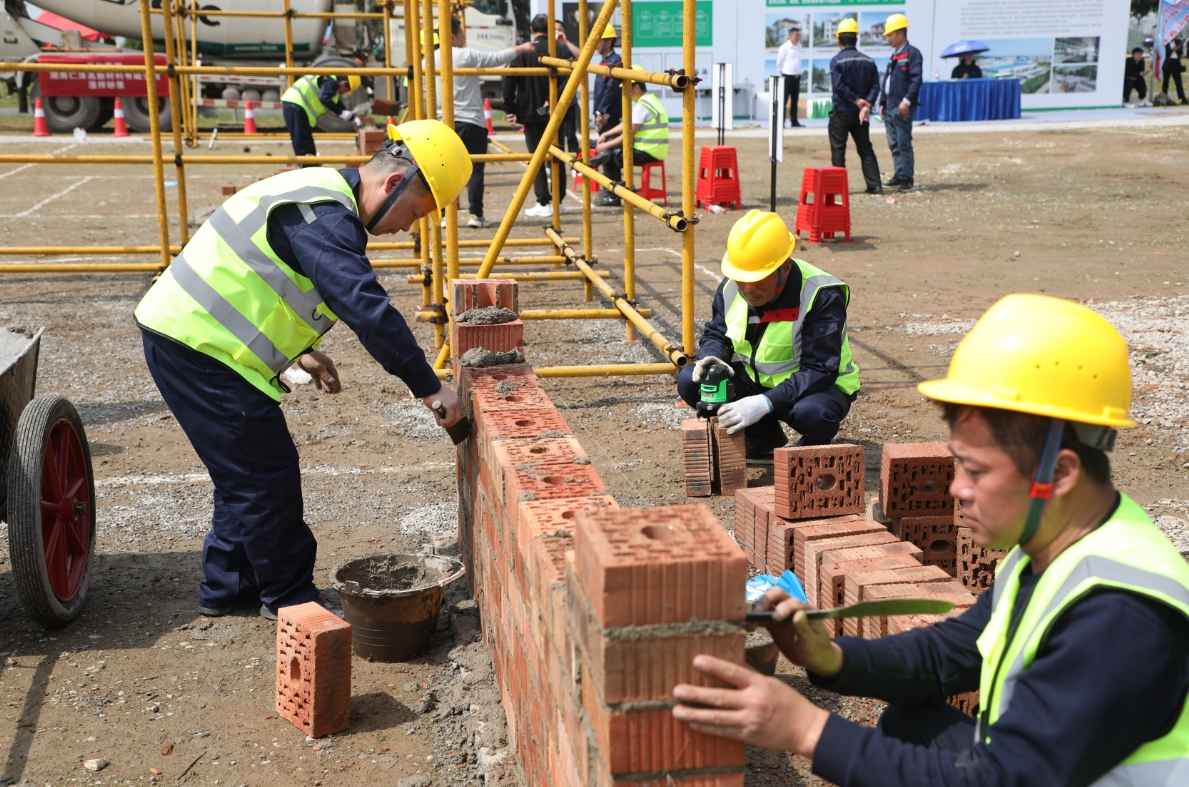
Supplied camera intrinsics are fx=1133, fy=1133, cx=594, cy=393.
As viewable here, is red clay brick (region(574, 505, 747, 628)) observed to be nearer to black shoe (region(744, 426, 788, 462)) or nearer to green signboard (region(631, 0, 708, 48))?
black shoe (region(744, 426, 788, 462))

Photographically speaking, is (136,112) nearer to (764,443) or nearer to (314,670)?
(764,443)

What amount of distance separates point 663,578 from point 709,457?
133 inches

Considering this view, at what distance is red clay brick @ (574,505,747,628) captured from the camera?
5.64 ft

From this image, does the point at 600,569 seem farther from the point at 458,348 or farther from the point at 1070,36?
the point at 1070,36

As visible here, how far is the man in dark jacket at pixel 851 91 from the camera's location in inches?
539

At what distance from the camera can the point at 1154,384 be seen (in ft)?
21.2

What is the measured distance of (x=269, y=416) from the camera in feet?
12.6

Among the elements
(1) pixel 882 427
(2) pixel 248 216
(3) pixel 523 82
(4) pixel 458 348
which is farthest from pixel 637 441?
(3) pixel 523 82

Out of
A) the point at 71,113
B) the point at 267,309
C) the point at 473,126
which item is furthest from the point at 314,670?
the point at 71,113

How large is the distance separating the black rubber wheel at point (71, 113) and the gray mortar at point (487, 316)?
2123cm

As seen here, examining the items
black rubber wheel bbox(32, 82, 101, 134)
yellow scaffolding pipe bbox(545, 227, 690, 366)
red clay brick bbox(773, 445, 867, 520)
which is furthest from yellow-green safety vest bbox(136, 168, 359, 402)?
black rubber wheel bbox(32, 82, 101, 134)

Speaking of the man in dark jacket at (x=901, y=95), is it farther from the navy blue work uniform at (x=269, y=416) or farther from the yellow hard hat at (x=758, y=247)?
the navy blue work uniform at (x=269, y=416)

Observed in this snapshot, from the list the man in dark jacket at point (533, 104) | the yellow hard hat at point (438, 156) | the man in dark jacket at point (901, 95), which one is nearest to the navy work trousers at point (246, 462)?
the yellow hard hat at point (438, 156)

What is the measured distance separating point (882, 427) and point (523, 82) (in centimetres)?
779
